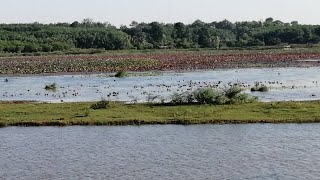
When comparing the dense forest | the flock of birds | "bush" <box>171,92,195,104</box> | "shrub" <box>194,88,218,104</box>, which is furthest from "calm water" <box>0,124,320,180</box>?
the dense forest

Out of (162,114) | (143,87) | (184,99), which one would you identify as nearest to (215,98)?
(184,99)

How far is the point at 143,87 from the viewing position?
182 ft

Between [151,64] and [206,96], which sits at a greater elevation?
[206,96]

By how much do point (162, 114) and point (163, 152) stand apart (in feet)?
31.7

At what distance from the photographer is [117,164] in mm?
24578

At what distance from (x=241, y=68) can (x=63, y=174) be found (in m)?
60.7

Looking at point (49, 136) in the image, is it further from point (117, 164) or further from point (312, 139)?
point (312, 139)

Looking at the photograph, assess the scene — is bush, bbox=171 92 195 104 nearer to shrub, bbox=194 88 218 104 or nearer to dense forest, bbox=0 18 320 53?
shrub, bbox=194 88 218 104

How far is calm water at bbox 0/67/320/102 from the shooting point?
46931mm

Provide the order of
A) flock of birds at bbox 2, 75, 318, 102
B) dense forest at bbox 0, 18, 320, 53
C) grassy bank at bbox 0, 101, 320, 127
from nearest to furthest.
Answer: grassy bank at bbox 0, 101, 320, 127, flock of birds at bbox 2, 75, 318, 102, dense forest at bbox 0, 18, 320, 53

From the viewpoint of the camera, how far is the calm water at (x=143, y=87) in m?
46.9

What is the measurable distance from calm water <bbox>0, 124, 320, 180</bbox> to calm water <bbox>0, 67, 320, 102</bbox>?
40.8 ft

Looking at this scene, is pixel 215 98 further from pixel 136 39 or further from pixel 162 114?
pixel 136 39

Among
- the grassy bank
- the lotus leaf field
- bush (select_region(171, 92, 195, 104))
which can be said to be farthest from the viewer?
the lotus leaf field
